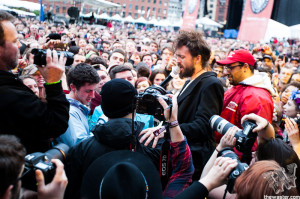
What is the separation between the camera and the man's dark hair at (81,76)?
9.05ft

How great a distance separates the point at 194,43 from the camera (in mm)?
2623

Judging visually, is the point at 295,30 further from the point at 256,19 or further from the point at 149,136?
the point at 149,136

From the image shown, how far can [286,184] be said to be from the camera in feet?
4.35

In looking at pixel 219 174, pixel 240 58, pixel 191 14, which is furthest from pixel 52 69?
pixel 191 14

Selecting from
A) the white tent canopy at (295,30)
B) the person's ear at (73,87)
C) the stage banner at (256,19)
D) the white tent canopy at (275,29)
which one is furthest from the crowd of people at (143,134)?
the stage banner at (256,19)

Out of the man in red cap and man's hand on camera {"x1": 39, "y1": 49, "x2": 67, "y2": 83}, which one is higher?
man's hand on camera {"x1": 39, "y1": 49, "x2": 67, "y2": 83}

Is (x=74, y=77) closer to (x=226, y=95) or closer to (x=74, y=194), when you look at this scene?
(x=74, y=194)

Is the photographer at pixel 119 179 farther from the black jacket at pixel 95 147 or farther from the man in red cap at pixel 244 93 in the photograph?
the man in red cap at pixel 244 93

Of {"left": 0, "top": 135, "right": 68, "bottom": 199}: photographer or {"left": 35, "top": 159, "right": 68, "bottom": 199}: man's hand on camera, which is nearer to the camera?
{"left": 0, "top": 135, "right": 68, "bottom": 199}: photographer

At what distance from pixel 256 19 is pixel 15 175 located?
52.4ft

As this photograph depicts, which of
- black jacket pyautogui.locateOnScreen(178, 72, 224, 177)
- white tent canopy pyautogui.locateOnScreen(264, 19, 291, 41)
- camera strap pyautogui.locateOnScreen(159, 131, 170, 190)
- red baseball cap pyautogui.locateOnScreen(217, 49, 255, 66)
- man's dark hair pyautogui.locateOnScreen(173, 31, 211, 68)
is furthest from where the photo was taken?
white tent canopy pyautogui.locateOnScreen(264, 19, 291, 41)

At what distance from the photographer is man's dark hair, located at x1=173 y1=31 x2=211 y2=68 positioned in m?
2.63

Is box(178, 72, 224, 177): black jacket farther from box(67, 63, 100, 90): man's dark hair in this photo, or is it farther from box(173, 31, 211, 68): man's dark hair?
box(67, 63, 100, 90): man's dark hair

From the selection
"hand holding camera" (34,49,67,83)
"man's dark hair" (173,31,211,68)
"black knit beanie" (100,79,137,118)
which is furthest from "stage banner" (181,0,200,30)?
"hand holding camera" (34,49,67,83)
